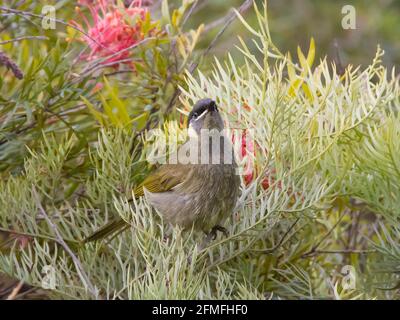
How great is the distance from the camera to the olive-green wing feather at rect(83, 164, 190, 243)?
1.57m

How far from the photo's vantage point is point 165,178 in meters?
1.91

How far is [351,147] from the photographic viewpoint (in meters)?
1.50

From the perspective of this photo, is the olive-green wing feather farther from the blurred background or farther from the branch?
the blurred background

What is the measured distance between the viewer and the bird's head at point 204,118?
1629 millimetres

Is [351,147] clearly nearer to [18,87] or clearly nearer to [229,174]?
[229,174]

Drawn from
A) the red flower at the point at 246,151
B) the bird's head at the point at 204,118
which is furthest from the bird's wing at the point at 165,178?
the red flower at the point at 246,151

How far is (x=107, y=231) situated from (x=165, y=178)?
368mm

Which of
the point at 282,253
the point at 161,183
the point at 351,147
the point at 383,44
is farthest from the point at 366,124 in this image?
the point at 383,44

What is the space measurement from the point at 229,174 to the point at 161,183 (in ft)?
0.73

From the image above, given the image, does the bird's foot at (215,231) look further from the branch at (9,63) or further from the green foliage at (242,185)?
the branch at (9,63)

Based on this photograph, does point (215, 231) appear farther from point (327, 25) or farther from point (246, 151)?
point (327, 25)

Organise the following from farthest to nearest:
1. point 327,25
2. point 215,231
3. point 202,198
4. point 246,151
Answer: point 327,25
point 202,198
point 215,231
point 246,151

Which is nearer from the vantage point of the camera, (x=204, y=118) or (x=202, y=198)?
(x=204, y=118)

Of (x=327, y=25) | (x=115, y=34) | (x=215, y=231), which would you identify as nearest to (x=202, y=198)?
(x=215, y=231)
